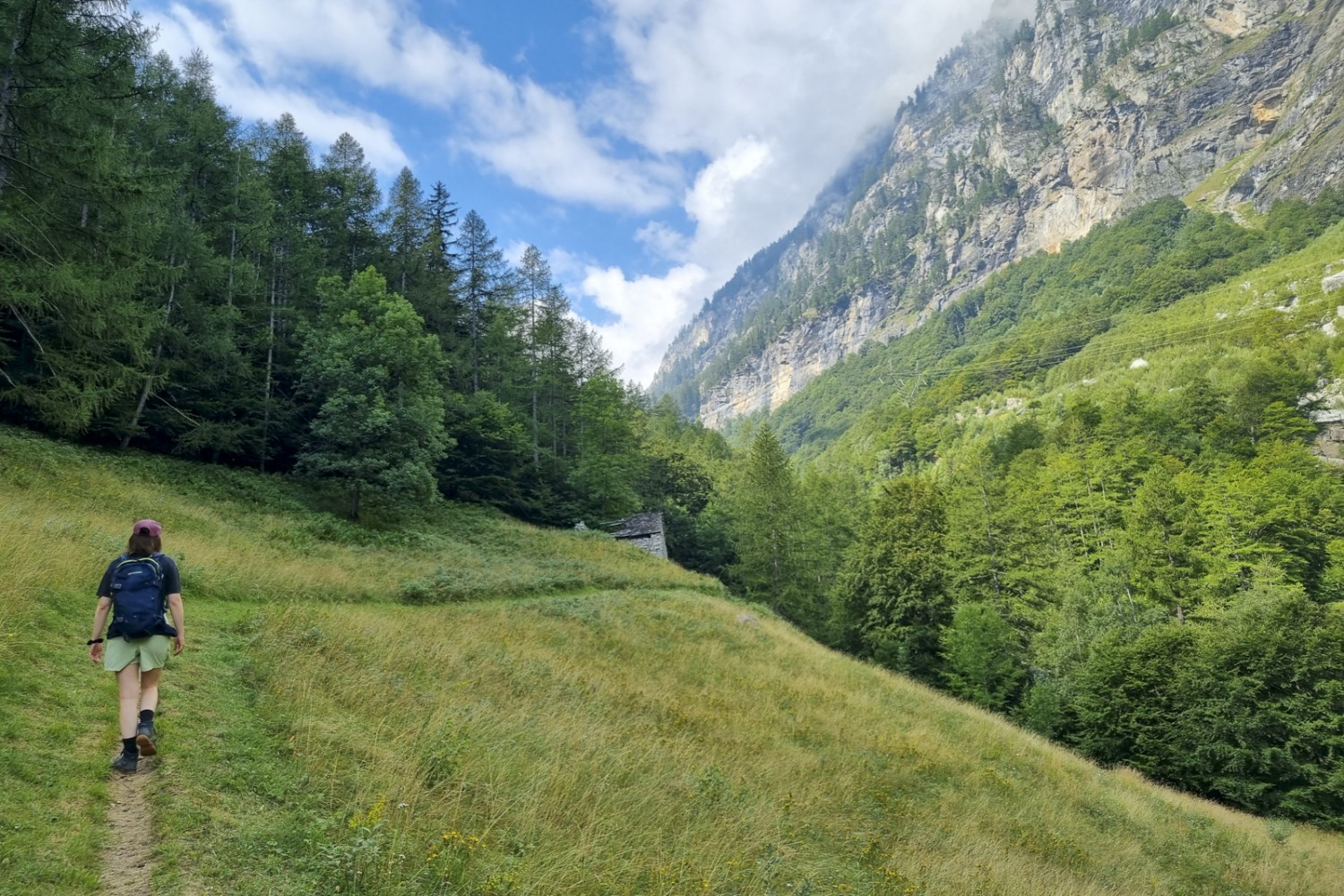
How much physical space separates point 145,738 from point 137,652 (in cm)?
77

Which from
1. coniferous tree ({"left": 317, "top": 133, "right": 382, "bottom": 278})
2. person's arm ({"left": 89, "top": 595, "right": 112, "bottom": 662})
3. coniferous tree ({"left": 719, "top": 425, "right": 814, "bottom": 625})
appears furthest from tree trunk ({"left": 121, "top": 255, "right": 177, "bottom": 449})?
coniferous tree ({"left": 719, "top": 425, "right": 814, "bottom": 625})

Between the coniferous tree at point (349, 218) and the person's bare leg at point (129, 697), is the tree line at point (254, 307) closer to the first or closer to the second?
the coniferous tree at point (349, 218)

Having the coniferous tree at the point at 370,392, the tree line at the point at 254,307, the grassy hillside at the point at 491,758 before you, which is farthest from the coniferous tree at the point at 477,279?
the grassy hillside at the point at 491,758

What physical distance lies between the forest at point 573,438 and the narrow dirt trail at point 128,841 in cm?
1290

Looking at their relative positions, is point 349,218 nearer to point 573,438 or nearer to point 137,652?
point 573,438

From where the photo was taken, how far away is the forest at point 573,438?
1722 cm

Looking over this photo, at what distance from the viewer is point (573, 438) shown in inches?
1864

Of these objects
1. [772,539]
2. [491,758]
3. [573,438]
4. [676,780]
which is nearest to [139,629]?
[491,758]

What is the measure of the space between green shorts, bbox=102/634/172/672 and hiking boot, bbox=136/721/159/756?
45 cm

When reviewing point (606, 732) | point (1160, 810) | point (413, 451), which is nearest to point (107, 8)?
point (413, 451)

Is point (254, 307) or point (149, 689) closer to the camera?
point (149, 689)

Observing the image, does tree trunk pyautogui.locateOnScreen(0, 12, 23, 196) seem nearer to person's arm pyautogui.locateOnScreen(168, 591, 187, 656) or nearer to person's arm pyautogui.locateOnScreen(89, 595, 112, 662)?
person's arm pyautogui.locateOnScreen(89, 595, 112, 662)

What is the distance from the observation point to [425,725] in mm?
6629

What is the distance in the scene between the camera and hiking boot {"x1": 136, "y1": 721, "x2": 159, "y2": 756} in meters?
4.86
